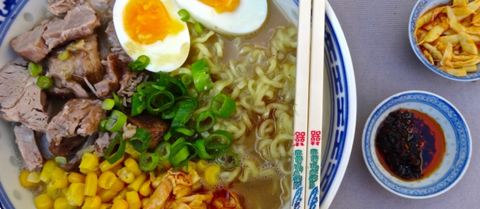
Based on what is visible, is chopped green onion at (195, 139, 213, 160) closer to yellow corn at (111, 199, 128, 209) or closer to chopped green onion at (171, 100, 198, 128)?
chopped green onion at (171, 100, 198, 128)

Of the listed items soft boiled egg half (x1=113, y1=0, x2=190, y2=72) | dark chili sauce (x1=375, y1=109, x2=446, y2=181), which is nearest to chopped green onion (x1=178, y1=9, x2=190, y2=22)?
soft boiled egg half (x1=113, y1=0, x2=190, y2=72)

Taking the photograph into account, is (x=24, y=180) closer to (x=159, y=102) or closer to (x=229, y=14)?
(x=159, y=102)

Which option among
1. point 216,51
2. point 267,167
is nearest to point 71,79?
point 216,51

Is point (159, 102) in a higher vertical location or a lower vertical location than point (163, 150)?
higher

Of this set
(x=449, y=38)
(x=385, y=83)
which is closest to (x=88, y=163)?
(x=385, y=83)

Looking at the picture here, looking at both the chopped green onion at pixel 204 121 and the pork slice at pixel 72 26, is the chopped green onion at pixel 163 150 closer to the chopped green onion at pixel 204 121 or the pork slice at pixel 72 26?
the chopped green onion at pixel 204 121

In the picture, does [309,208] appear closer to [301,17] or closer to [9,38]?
[301,17]
